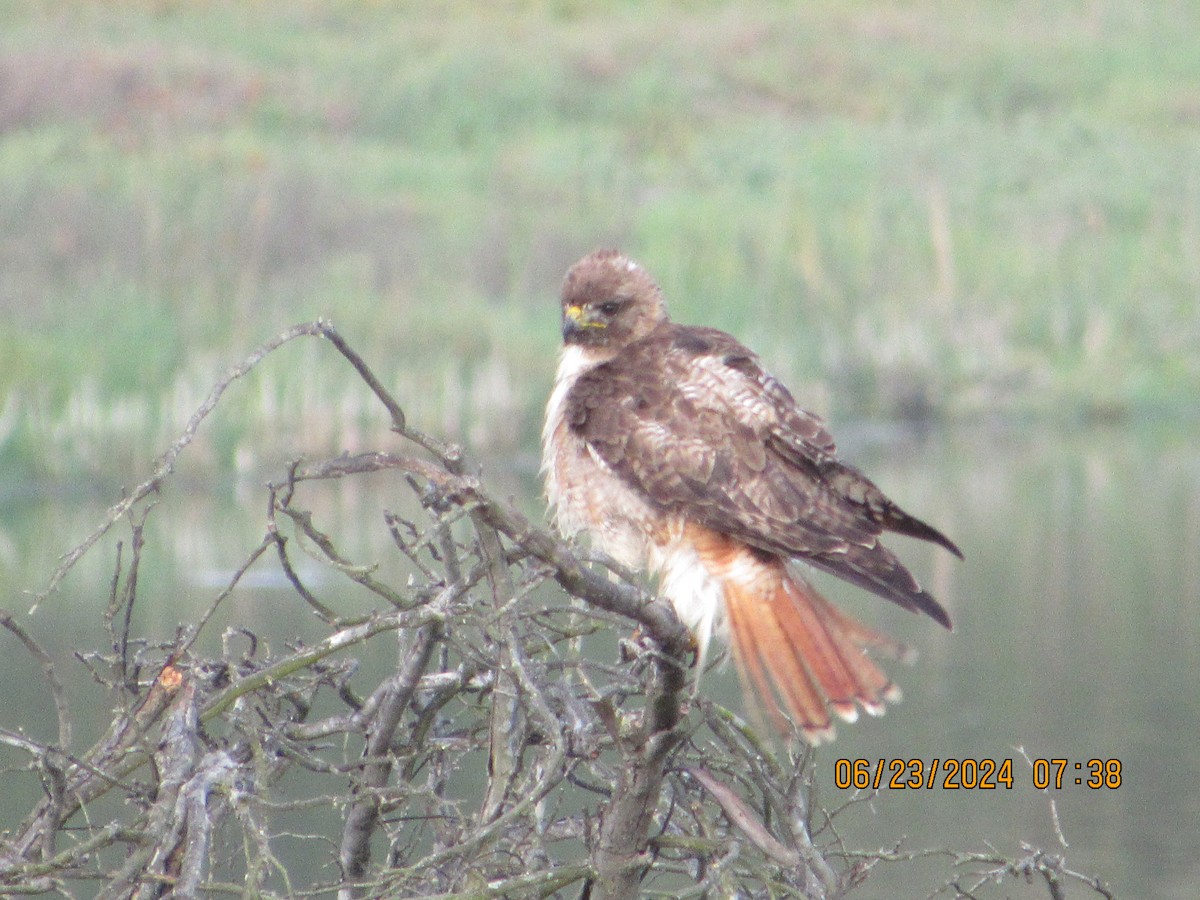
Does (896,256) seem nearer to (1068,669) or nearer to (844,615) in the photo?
(1068,669)

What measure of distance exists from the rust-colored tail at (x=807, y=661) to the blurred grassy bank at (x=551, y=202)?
11.3 m

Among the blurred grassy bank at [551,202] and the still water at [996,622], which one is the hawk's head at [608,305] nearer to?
Result: the still water at [996,622]

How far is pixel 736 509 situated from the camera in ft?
12.0

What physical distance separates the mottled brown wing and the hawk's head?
0.34 metres

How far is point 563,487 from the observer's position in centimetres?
396

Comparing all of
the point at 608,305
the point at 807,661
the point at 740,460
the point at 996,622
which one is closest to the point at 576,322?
the point at 608,305

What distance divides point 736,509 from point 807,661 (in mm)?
384

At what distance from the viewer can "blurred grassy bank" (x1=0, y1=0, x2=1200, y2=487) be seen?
16.4 m

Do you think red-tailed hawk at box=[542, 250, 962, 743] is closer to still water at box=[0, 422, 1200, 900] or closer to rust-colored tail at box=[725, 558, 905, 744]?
rust-colored tail at box=[725, 558, 905, 744]

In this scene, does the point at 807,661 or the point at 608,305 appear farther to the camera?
the point at 608,305

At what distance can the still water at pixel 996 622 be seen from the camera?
7934 millimetres
